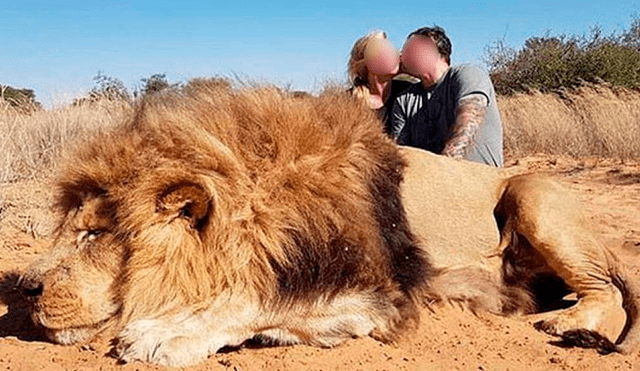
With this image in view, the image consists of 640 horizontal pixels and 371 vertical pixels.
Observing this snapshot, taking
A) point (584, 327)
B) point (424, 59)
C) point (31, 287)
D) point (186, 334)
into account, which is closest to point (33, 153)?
point (424, 59)

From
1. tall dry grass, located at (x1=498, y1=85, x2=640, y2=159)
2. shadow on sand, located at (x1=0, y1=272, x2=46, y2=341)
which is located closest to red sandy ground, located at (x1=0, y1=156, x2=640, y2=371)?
shadow on sand, located at (x1=0, y1=272, x2=46, y2=341)

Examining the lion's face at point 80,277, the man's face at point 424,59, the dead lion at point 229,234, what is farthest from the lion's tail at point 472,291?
the man's face at point 424,59

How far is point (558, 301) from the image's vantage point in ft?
14.0

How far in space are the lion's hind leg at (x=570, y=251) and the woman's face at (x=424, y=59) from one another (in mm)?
1697

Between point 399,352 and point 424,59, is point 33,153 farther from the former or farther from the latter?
point 399,352

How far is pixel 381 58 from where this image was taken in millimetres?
5758

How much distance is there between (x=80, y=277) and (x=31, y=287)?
182 millimetres

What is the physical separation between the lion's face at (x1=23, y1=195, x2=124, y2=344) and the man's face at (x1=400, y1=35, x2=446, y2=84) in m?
3.06

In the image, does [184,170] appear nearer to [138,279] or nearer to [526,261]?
[138,279]

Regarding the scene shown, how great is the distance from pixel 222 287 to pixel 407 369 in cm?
80

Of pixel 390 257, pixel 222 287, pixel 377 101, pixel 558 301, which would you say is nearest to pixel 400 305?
pixel 390 257

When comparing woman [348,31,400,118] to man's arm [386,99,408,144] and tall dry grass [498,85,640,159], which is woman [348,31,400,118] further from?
tall dry grass [498,85,640,159]

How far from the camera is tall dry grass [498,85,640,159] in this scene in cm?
1171

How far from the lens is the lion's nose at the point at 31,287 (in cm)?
289
